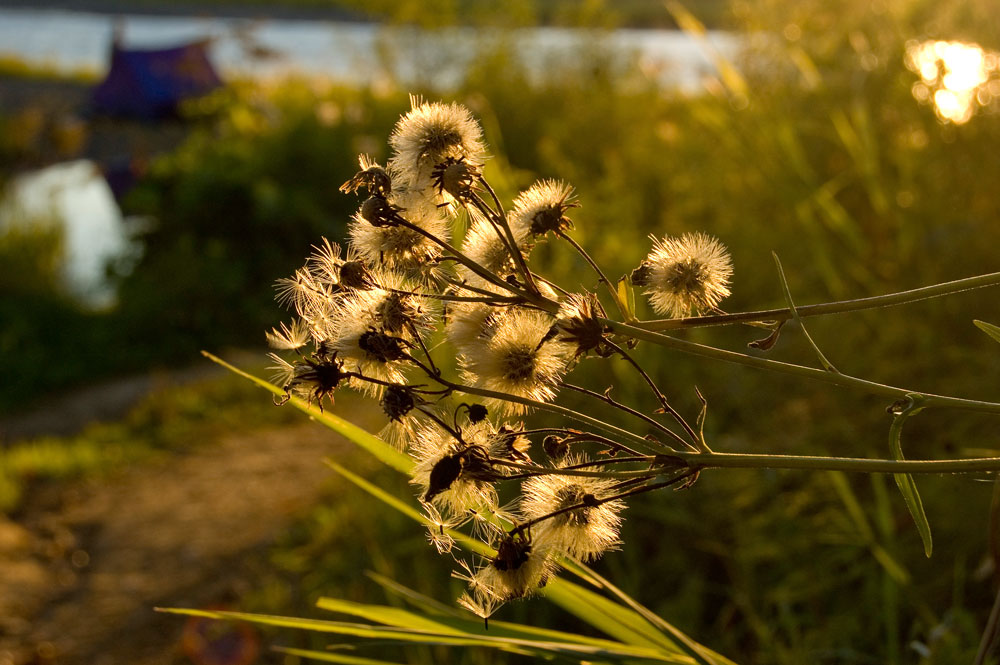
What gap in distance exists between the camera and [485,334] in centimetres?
87

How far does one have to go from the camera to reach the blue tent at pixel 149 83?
10594 millimetres

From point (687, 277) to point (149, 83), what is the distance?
11185 mm

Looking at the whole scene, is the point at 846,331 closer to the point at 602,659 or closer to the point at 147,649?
the point at 602,659

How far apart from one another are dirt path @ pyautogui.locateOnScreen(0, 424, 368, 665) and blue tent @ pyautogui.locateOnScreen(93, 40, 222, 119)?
6.97 meters

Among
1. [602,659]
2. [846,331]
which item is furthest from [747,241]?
[602,659]

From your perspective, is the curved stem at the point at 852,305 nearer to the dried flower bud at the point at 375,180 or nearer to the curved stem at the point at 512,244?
the curved stem at the point at 512,244

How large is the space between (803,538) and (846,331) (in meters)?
0.73

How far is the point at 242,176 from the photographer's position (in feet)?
24.4

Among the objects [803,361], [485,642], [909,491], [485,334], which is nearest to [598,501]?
[485,334]

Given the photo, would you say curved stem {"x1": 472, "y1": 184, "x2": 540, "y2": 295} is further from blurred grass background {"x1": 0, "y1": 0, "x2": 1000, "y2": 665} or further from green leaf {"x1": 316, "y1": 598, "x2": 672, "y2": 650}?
blurred grass background {"x1": 0, "y1": 0, "x2": 1000, "y2": 665}

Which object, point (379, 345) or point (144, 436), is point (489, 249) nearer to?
point (379, 345)

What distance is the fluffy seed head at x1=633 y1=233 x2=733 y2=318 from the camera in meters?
0.91

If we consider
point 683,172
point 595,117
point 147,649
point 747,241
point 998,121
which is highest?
point 595,117

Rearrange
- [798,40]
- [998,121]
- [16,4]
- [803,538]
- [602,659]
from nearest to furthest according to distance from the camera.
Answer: [602,659], [803,538], [998,121], [798,40], [16,4]
